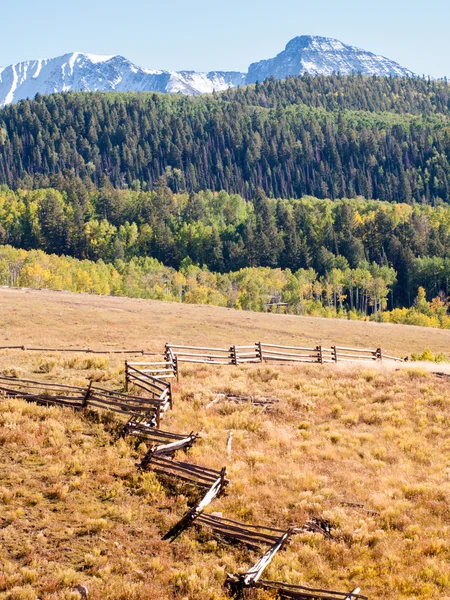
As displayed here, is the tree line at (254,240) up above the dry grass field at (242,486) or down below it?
above

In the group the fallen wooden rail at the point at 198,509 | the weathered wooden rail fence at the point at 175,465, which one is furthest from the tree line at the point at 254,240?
the fallen wooden rail at the point at 198,509

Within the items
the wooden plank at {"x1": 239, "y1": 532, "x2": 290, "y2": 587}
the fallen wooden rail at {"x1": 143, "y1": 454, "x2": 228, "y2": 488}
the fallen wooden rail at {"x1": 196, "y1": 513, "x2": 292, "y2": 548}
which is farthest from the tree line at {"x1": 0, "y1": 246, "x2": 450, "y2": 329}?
the wooden plank at {"x1": 239, "y1": 532, "x2": 290, "y2": 587}

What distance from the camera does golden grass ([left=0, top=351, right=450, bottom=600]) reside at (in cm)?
1443

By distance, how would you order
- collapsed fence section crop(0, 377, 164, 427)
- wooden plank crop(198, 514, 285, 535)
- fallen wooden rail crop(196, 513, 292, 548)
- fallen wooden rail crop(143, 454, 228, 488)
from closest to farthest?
wooden plank crop(198, 514, 285, 535)
fallen wooden rail crop(196, 513, 292, 548)
fallen wooden rail crop(143, 454, 228, 488)
collapsed fence section crop(0, 377, 164, 427)

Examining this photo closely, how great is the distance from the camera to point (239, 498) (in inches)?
714

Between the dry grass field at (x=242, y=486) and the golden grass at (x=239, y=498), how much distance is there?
5 cm

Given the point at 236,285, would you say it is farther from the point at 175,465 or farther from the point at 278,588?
the point at 278,588

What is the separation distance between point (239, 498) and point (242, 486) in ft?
A: 2.17

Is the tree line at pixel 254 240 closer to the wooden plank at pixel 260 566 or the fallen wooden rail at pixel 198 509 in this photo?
the fallen wooden rail at pixel 198 509

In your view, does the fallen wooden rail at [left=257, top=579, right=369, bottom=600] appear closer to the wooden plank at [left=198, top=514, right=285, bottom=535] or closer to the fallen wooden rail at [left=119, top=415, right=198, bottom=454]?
the wooden plank at [left=198, top=514, right=285, bottom=535]

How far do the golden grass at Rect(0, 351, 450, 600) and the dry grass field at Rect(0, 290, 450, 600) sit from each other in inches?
1.9

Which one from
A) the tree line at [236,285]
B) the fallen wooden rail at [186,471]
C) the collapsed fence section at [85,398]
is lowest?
the fallen wooden rail at [186,471]

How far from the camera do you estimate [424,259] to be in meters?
163

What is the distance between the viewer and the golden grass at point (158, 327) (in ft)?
165
